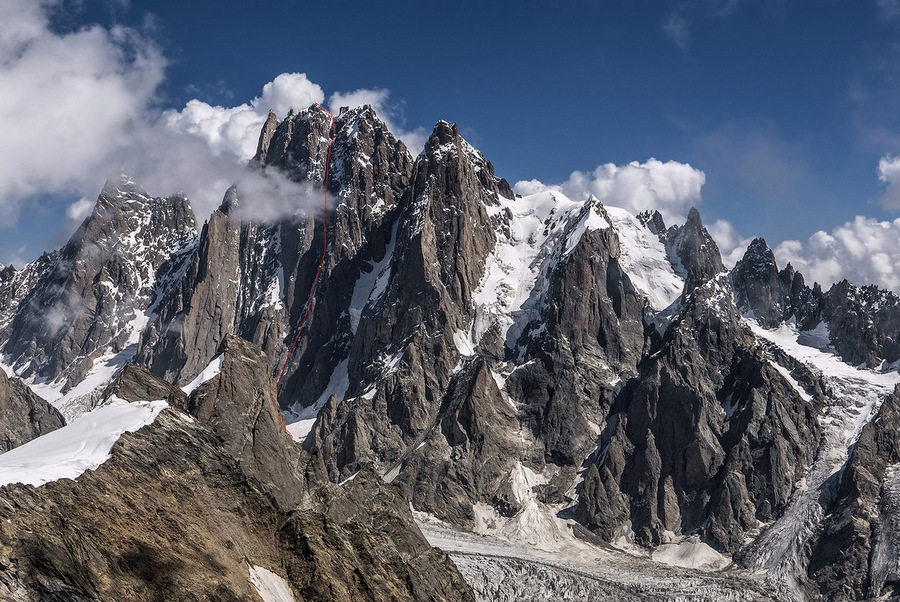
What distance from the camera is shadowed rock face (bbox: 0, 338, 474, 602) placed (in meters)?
39.7

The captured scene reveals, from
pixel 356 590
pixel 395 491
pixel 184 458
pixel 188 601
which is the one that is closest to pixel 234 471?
pixel 184 458

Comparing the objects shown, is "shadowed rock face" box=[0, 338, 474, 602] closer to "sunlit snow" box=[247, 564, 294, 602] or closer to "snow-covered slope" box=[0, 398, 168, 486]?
"sunlit snow" box=[247, 564, 294, 602]

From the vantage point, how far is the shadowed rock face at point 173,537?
39.7m

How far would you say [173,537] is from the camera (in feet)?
157

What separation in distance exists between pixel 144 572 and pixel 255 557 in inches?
370

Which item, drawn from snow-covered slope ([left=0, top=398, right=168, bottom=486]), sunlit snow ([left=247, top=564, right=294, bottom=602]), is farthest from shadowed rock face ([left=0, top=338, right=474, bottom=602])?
snow-covered slope ([left=0, top=398, right=168, bottom=486])

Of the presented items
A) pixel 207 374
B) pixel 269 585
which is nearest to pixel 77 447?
pixel 269 585

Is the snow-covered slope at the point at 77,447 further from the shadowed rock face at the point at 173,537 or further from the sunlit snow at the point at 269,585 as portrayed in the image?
the sunlit snow at the point at 269,585

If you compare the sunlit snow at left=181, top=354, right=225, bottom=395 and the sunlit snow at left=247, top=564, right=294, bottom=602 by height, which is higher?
the sunlit snow at left=181, top=354, right=225, bottom=395

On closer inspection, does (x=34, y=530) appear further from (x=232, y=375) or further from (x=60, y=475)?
(x=232, y=375)

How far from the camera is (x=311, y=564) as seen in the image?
2110 inches

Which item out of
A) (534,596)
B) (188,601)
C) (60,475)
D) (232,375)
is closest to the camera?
(188,601)

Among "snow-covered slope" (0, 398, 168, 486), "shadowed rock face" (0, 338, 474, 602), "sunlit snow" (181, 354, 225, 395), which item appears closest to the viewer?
"shadowed rock face" (0, 338, 474, 602)

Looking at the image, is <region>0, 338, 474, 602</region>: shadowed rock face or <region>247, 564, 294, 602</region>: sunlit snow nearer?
<region>0, 338, 474, 602</region>: shadowed rock face
